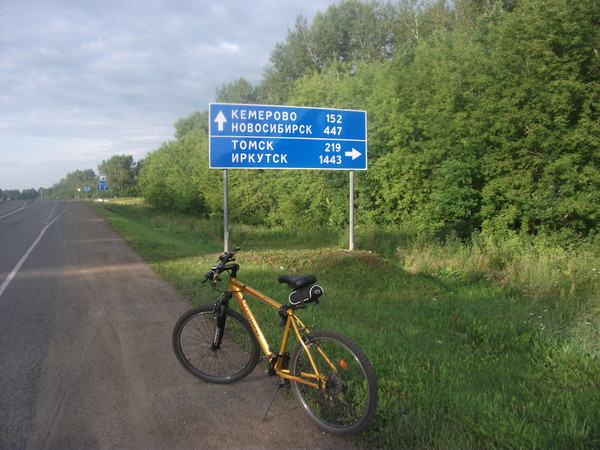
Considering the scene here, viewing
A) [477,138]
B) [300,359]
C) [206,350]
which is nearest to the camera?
[300,359]

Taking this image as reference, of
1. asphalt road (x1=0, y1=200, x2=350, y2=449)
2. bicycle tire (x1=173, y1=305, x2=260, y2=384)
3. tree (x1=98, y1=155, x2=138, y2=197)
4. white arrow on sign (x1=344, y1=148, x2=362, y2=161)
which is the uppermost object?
tree (x1=98, y1=155, x2=138, y2=197)

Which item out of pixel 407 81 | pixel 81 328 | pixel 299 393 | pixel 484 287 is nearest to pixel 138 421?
pixel 299 393

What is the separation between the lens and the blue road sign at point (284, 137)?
10.8m

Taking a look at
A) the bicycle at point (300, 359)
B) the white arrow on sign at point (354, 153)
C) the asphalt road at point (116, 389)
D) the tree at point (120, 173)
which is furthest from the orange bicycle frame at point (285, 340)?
the tree at point (120, 173)

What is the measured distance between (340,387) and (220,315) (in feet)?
4.82

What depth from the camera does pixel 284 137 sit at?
447 inches

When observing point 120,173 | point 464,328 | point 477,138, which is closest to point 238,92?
point 477,138

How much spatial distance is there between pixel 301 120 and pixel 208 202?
18.4 m

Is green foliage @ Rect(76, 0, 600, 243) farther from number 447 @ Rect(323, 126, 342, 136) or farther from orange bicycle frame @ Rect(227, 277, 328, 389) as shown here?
orange bicycle frame @ Rect(227, 277, 328, 389)

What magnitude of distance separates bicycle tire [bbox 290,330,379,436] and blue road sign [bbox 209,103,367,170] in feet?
26.7

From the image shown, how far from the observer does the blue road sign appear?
35.6 feet

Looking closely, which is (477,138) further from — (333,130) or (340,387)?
(340,387)

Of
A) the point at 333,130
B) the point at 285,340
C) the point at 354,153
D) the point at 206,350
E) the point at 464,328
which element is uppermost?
the point at 333,130

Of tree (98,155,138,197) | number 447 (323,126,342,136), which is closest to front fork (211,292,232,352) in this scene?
number 447 (323,126,342,136)
